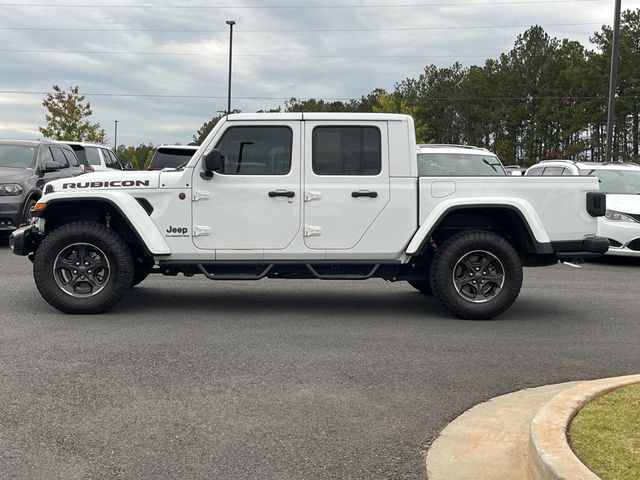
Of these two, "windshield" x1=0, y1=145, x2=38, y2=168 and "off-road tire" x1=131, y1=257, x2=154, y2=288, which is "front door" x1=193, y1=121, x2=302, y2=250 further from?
"windshield" x1=0, y1=145, x2=38, y2=168

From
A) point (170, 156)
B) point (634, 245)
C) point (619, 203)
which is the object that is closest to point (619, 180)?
point (619, 203)

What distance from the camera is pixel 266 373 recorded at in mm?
5426

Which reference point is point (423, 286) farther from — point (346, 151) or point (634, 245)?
point (634, 245)

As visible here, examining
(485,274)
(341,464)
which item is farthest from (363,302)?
(341,464)

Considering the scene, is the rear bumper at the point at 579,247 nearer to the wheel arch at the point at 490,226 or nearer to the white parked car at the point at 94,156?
the wheel arch at the point at 490,226

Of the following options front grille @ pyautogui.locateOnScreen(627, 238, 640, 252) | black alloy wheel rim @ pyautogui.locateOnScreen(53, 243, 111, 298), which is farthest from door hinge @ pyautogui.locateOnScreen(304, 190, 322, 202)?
front grille @ pyautogui.locateOnScreen(627, 238, 640, 252)

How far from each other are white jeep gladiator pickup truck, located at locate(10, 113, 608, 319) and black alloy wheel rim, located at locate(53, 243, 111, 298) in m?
0.01

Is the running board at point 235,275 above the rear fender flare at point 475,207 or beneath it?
beneath

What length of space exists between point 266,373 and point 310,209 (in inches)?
89.6

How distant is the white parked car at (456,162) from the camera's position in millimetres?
12500

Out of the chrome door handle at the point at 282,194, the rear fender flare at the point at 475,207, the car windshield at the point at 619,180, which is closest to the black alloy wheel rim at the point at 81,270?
the chrome door handle at the point at 282,194

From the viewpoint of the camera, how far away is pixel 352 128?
746 cm

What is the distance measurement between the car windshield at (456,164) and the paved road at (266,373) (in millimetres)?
3921

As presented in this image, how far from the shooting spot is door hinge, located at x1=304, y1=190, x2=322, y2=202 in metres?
7.24
